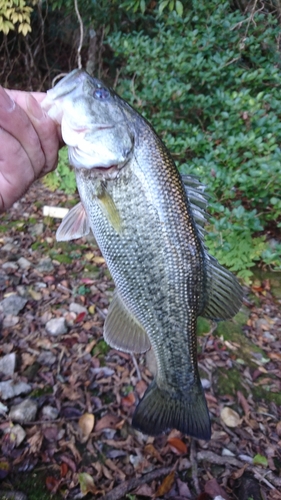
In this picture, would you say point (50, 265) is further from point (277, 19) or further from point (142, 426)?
point (277, 19)

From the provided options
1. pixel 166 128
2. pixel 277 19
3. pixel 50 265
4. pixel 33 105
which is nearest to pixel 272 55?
pixel 277 19

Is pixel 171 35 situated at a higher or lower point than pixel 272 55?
lower

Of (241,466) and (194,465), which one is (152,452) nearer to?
(194,465)

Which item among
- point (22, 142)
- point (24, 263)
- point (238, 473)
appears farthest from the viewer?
point (24, 263)

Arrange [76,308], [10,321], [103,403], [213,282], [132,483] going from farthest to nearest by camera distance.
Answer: [76,308]
[10,321]
[103,403]
[132,483]
[213,282]

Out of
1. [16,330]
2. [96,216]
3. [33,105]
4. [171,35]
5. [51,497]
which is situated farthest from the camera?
Result: [171,35]

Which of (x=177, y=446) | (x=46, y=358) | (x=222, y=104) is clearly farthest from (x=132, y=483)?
(x=222, y=104)

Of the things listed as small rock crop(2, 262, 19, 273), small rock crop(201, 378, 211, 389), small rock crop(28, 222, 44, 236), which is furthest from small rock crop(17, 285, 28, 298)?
small rock crop(201, 378, 211, 389)
